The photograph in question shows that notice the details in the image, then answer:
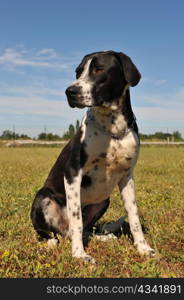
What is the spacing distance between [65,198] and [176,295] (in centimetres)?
197

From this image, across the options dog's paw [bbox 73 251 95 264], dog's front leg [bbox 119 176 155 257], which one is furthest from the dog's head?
dog's paw [bbox 73 251 95 264]

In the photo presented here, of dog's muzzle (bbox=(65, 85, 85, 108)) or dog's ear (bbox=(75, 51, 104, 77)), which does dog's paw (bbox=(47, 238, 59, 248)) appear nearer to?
dog's muzzle (bbox=(65, 85, 85, 108))

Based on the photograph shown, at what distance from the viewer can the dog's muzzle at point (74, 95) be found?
3.85 m

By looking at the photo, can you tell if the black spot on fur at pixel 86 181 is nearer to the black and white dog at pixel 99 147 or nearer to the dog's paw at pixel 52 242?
the black and white dog at pixel 99 147

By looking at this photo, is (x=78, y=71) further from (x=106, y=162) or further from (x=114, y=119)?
A: (x=106, y=162)

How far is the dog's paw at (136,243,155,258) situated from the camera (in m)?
4.21

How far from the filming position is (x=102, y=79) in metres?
4.04

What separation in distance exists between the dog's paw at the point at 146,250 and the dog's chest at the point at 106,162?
2.42 ft

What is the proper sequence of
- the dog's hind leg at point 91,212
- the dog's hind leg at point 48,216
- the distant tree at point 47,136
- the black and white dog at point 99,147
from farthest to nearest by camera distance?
1. the distant tree at point 47,136
2. the dog's hind leg at point 91,212
3. the dog's hind leg at point 48,216
4. the black and white dog at point 99,147

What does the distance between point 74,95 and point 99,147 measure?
0.68 m

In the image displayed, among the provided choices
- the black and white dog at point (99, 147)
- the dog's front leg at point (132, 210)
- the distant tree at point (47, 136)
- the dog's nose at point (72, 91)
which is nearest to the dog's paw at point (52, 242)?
the black and white dog at point (99, 147)

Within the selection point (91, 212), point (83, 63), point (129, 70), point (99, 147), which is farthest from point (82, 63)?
point (91, 212)

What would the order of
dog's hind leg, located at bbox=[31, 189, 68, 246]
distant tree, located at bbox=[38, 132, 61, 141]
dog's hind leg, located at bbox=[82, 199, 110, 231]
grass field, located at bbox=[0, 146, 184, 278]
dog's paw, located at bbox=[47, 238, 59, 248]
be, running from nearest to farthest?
grass field, located at bbox=[0, 146, 184, 278] → dog's paw, located at bbox=[47, 238, 59, 248] → dog's hind leg, located at bbox=[31, 189, 68, 246] → dog's hind leg, located at bbox=[82, 199, 110, 231] → distant tree, located at bbox=[38, 132, 61, 141]

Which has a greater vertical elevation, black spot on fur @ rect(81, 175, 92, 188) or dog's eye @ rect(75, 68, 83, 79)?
dog's eye @ rect(75, 68, 83, 79)
